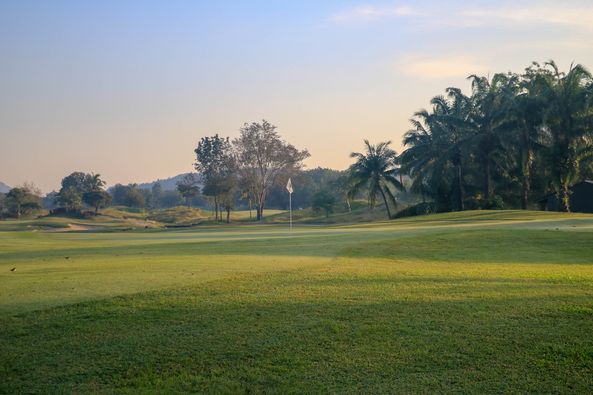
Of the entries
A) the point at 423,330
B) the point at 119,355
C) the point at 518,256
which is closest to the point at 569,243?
the point at 518,256

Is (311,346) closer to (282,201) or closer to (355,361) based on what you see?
(355,361)

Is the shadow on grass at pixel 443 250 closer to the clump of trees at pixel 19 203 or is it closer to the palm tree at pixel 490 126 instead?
the palm tree at pixel 490 126

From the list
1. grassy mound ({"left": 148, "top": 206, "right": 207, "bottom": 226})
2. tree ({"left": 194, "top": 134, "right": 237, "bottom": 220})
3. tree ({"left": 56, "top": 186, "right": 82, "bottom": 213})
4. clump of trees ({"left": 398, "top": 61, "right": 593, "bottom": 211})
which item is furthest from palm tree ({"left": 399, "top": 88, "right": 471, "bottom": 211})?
tree ({"left": 56, "top": 186, "right": 82, "bottom": 213})

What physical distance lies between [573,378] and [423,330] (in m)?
2.08

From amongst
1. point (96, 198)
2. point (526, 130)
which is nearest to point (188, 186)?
point (96, 198)

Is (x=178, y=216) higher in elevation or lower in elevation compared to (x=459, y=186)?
lower

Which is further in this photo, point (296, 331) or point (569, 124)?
point (569, 124)

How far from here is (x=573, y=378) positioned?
20.6ft

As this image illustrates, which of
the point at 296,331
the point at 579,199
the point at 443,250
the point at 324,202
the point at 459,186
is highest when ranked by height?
the point at 459,186

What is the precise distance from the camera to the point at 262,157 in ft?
287

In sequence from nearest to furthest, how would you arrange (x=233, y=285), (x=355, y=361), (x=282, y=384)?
1. (x=282, y=384)
2. (x=355, y=361)
3. (x=233, y=285)

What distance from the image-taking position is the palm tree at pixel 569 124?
176ft

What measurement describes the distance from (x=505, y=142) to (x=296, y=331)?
185ft

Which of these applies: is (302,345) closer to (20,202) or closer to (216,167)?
(216,167)
